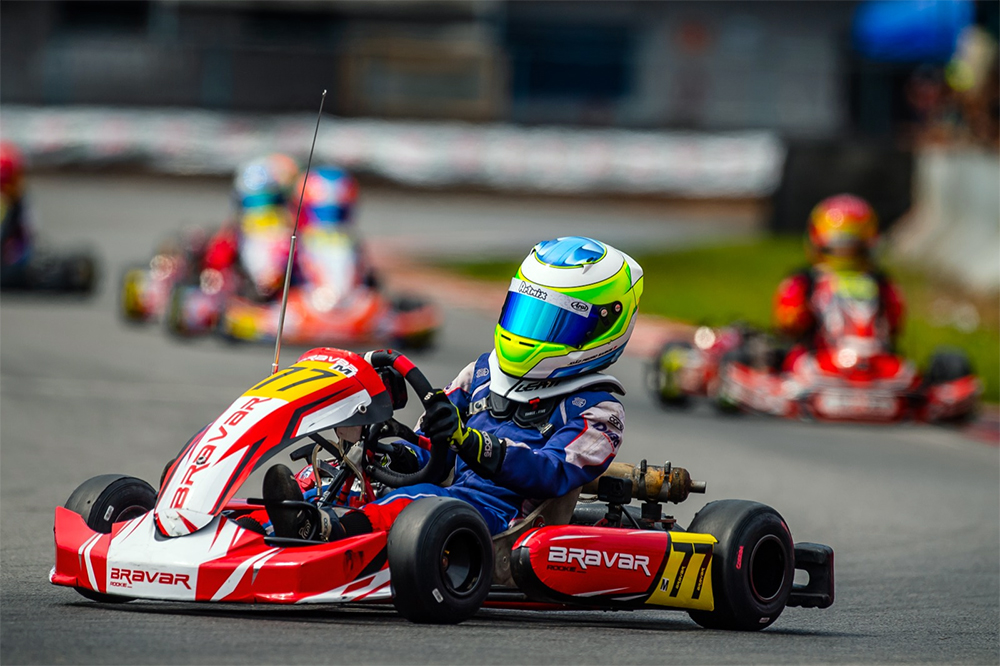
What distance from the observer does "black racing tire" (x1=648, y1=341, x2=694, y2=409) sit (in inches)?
474

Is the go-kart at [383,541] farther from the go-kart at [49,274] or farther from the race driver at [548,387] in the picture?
the go-kart at [49,274]

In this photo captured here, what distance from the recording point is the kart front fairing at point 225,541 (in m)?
4.86

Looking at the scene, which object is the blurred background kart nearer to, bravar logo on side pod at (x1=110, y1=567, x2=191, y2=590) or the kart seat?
the kart seat

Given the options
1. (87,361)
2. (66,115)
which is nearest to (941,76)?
(66,115)

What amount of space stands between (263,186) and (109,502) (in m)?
9.20

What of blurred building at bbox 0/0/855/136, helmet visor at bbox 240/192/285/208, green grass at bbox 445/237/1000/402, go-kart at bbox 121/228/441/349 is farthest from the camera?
blurred building at bbox 0/0/855/136

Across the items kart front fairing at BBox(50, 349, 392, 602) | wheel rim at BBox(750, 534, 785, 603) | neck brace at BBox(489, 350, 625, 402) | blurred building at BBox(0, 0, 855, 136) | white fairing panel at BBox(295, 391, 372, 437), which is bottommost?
wheel rim at BBox(750, 534, 785, 603)

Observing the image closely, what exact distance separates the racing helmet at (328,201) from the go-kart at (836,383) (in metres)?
3.46

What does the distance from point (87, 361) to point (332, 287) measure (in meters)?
2.03

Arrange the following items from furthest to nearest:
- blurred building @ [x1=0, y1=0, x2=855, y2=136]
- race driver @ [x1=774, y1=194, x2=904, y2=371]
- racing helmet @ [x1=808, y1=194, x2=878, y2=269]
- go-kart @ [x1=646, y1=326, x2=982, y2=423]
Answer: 1. blurred building @ [x1=0, y1=0, x2=855, y2=136]
2. racing helmet @ [x1=808, y1=194, x2=878, y2=269]
3. race driver @ [x1=774, y1=194, x2=904, y2=371]
4. go-kart @ [x1=646, y1=326, x2=982, y2=423]

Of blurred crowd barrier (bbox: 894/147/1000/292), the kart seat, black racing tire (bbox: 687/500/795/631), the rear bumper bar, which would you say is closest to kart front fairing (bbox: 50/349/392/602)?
the kart seat

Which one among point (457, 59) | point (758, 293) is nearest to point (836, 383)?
point (758, 293)

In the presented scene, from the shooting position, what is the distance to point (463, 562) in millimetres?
5070

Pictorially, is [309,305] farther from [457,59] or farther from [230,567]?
[457,59]
